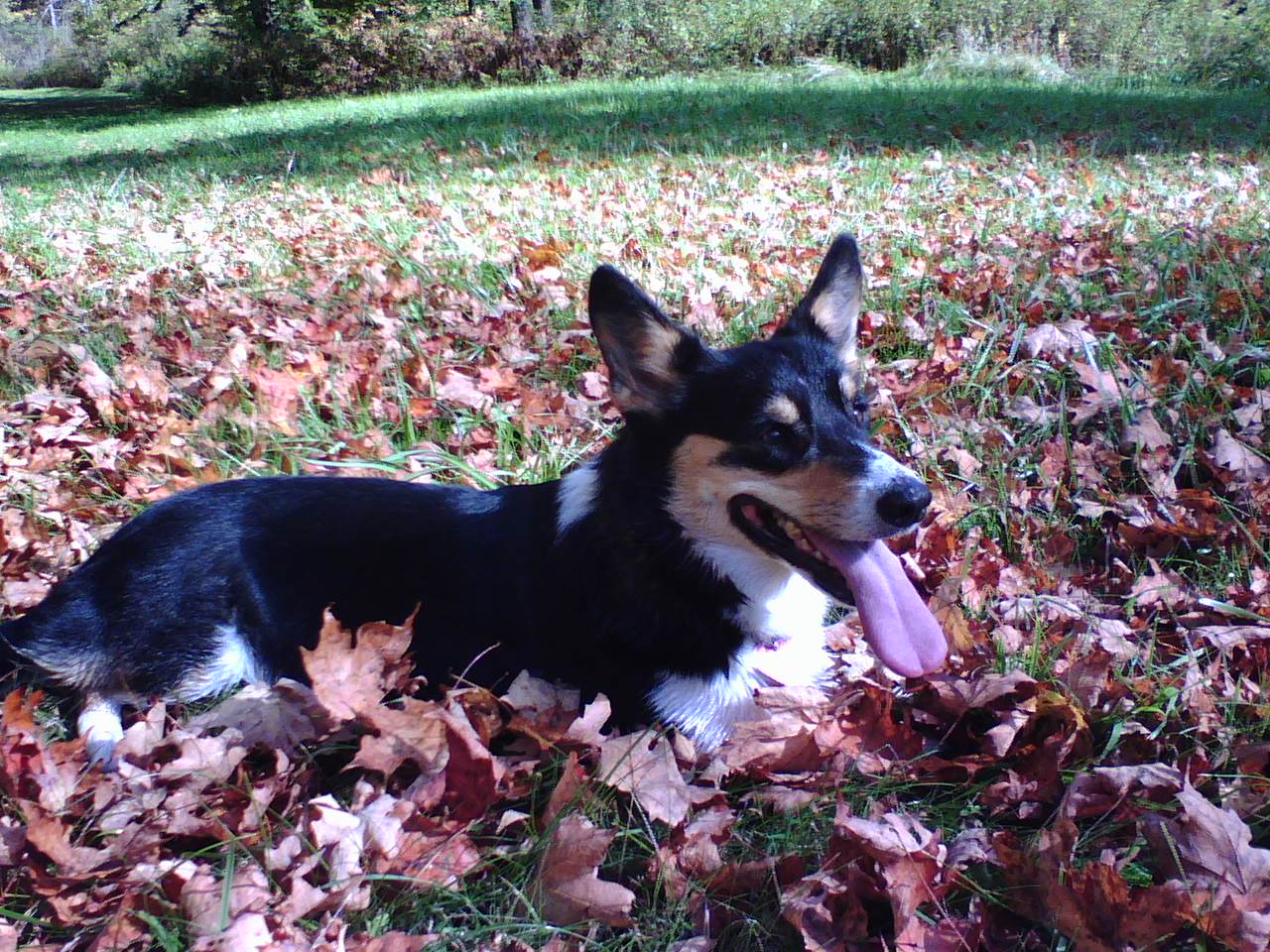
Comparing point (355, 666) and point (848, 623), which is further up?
point (355, 666)

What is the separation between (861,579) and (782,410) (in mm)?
496

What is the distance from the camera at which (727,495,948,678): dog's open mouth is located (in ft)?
7.91

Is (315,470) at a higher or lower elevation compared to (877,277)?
lower

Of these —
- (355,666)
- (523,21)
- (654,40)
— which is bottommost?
(355,666)

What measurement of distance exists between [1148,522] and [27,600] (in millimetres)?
3932

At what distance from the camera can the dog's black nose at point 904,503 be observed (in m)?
2.28

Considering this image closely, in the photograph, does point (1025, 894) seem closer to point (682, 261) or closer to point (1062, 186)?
point (682, 261)

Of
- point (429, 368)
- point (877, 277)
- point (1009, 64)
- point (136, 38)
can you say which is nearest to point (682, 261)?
point (877, 277)

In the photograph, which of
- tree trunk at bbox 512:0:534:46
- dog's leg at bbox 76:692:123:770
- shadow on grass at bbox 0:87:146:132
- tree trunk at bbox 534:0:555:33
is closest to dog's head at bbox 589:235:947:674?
dog's leg at bbox 76:692:123:770

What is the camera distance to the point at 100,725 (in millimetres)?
2674

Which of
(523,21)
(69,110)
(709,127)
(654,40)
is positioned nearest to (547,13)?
(523,21)

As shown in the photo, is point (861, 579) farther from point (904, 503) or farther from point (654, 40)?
point (654, 40)

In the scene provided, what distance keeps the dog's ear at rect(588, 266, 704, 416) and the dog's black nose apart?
0.64m

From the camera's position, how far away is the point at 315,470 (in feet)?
12.4
